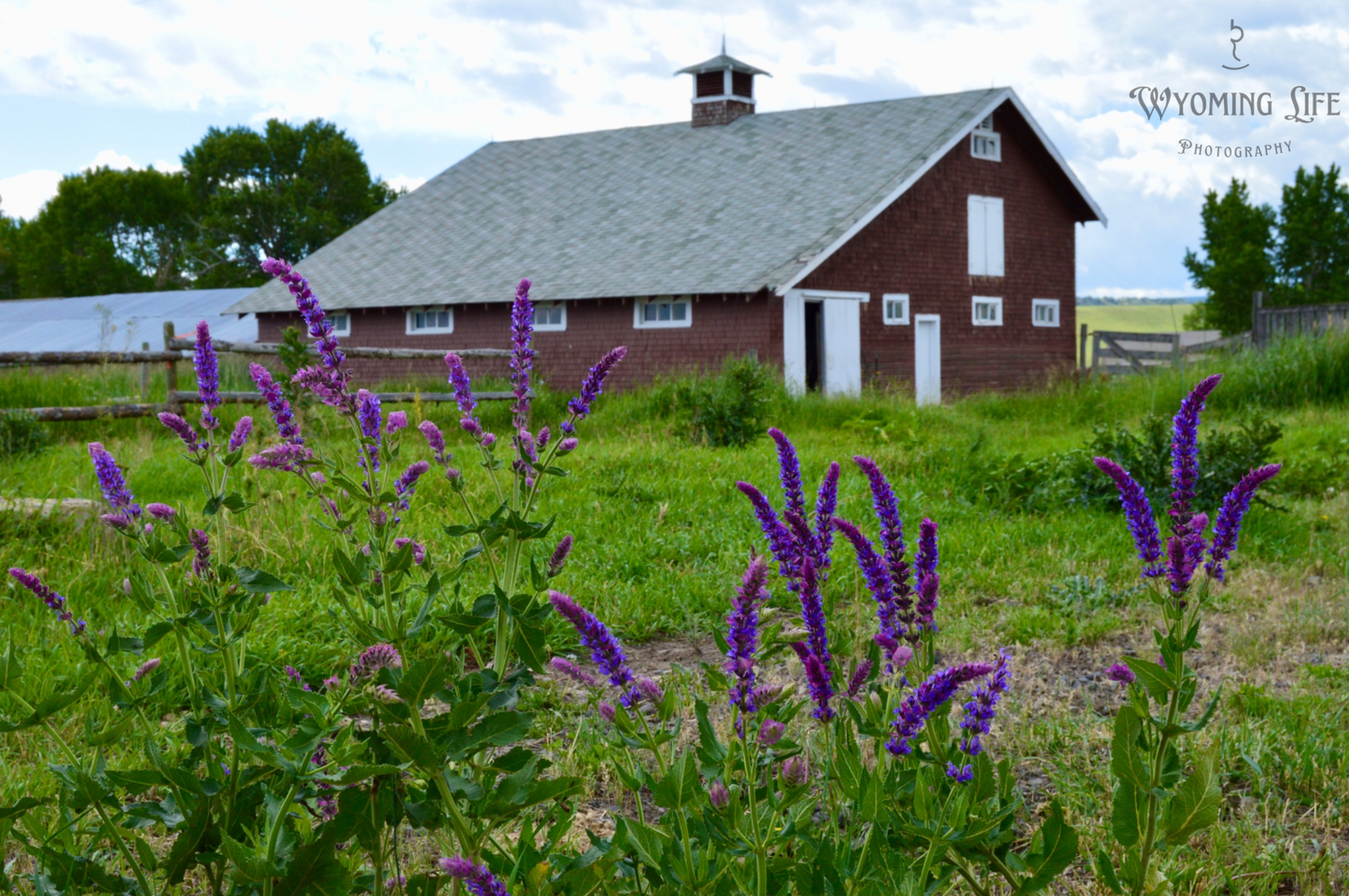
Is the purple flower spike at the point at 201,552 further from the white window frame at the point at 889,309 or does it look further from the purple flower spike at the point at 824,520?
the white window frame at the point at 889,309

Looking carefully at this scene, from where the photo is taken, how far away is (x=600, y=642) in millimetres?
1745

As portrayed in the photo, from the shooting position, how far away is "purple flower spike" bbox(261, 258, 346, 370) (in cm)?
195

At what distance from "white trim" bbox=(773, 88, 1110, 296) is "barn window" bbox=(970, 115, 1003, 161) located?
0.25 m

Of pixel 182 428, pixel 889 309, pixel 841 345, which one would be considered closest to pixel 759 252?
pixel 841 345

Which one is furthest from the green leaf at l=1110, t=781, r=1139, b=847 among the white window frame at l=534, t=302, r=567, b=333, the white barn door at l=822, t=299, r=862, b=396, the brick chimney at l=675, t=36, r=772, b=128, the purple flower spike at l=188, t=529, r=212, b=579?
the brick chimney at l=675, t=36, r=772, b=128

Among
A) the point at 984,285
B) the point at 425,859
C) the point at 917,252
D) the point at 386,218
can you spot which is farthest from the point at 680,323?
the point at 425,859

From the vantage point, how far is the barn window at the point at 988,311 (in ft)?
77.1

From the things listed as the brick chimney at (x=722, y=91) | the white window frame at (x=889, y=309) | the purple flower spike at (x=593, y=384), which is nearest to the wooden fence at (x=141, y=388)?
the purple flower spike at (x=593, y=384)

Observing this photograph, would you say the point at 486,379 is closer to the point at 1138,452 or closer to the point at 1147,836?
the point at 1138,452

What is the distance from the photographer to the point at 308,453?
6.98ft

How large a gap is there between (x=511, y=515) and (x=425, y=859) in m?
1.45

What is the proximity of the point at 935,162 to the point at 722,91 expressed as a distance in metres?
6.88

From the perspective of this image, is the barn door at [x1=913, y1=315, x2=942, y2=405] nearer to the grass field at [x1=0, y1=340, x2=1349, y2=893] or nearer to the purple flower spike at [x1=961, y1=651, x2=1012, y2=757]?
the grass field at [x1=0, y1=340, x2=1349, y2=893]

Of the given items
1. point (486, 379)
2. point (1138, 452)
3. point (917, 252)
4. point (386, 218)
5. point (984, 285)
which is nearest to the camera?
point (1138, 452)
